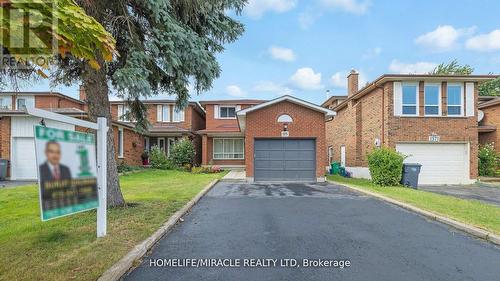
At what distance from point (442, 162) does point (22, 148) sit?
76.7ft

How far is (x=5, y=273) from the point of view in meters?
4.16

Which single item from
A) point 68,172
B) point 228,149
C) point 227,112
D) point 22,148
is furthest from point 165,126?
point 68,172

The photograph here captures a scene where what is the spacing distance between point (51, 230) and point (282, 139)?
12892mm

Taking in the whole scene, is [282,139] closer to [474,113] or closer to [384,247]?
[474,113]

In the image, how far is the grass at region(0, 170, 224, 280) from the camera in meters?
4.27

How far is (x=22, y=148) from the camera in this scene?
1891cm

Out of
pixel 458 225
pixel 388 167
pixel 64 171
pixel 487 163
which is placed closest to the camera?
pixel 64 171

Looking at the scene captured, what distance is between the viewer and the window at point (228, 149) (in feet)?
93.5

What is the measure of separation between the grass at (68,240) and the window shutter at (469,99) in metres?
16.3

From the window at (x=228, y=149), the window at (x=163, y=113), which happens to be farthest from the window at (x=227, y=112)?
the window at (x=163, y=113)

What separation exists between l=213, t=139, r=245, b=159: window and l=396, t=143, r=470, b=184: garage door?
1455cm

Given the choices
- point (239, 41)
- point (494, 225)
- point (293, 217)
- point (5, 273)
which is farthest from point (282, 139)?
point (5, 273)

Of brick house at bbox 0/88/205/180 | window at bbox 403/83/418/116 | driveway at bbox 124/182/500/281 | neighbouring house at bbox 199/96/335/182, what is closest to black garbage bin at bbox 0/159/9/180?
brick house at bbox 0/88/205/180

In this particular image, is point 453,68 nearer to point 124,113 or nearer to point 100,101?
point 124,113
